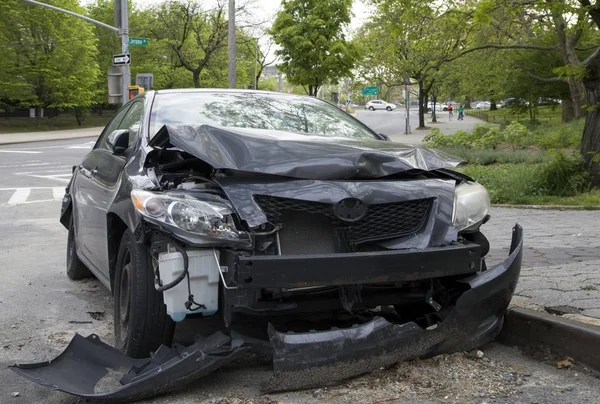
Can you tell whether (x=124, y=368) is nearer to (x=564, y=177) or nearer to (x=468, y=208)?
(x=468, y=208)

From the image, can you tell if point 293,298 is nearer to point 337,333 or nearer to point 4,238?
point 337,333

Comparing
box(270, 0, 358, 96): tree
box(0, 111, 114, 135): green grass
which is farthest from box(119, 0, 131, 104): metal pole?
box(0, 111, 114, 135): green grass

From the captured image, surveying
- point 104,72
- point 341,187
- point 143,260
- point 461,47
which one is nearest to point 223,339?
point 143,260

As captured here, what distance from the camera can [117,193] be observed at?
13.4ft

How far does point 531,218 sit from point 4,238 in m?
6.93

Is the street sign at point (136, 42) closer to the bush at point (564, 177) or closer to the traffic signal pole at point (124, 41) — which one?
the traffic signal pole at point (124, 41)

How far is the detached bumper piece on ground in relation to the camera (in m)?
3.22

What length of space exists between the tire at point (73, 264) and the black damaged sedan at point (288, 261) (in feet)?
6.84

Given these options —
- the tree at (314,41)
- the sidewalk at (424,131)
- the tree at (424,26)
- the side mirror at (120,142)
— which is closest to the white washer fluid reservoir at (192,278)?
the side mirror at (120,142)

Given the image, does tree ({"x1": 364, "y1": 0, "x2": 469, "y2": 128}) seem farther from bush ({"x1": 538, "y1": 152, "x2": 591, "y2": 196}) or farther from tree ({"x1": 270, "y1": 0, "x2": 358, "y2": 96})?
tree ({"x1": 270, "y1": 0, "x2": 358, "y2": 96})

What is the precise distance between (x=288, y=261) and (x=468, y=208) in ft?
3.91

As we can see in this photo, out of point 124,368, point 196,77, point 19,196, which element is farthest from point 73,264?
point 196,77

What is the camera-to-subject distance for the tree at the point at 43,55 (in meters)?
44.6

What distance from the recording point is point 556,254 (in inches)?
252
